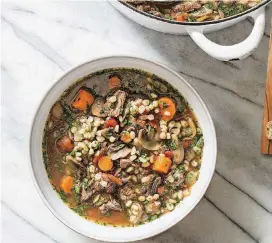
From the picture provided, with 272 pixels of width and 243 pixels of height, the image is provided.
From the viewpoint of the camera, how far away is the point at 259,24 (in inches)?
63.7

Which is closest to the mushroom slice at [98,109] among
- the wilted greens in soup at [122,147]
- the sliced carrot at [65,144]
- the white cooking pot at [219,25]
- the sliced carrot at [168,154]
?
the wilted greens in soup at [122,147]

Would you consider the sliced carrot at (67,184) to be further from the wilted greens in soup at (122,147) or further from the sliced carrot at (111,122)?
the sliced carrot at (111,122)

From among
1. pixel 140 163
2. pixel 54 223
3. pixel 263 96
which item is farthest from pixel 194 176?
pixel 54 223

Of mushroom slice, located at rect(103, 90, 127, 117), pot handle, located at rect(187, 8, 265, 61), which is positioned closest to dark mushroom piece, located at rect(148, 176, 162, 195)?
mushroom slice, located at rect(103, 90, 127, 117)

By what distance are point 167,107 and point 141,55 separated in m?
0.19

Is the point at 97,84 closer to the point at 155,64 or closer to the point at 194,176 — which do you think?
the point at 155,64

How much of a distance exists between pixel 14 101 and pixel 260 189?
2.66 ft

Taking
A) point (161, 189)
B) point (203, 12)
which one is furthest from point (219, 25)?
point (161, 189)

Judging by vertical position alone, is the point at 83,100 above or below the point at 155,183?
above

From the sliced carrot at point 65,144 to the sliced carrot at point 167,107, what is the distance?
29 cm

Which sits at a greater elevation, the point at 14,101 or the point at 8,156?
the point at 14,101

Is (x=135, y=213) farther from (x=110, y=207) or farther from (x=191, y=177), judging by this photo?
→ (x=191, y=177)

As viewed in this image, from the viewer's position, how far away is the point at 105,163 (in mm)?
1859

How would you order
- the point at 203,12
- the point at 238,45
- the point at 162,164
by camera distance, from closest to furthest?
the point at 238,45 < the point at 203,12 < the point at 162,164
